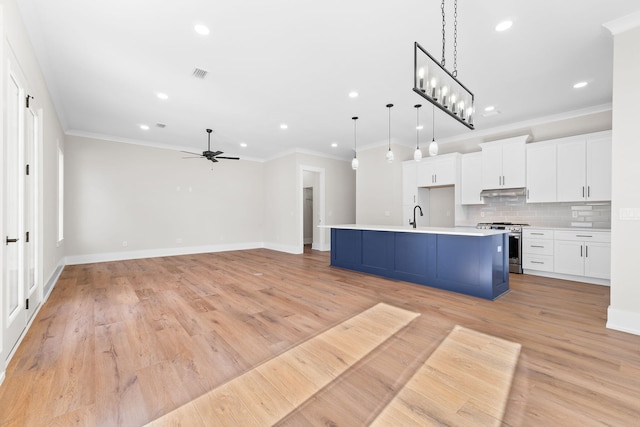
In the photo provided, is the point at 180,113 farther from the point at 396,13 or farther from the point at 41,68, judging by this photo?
the point at 396,13

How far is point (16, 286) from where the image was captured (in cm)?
→ 261

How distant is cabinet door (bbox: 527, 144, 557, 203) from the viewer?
4.95 meters

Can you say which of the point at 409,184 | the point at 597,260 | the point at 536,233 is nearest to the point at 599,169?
the point at 536,233

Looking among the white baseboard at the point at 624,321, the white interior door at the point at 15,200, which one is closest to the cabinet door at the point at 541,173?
the white baseboard at the point at 624,321

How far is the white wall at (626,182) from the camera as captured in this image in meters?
2.64

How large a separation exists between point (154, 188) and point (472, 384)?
7.74 metres

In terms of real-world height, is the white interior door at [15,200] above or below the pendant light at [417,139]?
below

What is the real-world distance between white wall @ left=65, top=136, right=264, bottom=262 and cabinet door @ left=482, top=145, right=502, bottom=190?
20.7 ft

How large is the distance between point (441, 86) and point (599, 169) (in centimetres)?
387

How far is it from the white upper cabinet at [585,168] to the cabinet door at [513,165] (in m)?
0.52

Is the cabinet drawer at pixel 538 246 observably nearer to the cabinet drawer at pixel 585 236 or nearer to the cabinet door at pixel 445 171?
the cabinet drawer at pixel 585 236

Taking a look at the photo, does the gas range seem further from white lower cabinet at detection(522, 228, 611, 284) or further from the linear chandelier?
the linear chandelier

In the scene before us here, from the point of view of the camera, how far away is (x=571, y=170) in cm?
475

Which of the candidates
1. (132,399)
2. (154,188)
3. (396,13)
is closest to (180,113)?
(154,188)
